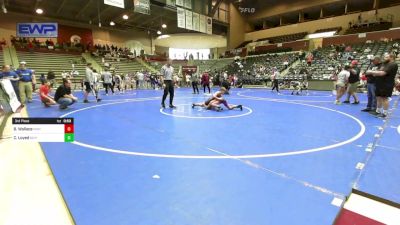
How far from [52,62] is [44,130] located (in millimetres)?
28967

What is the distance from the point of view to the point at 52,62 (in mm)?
26812

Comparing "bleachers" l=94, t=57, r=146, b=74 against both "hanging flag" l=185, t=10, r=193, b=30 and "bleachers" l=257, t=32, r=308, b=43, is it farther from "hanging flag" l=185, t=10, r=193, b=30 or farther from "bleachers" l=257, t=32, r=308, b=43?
"bleachers" l=257, t=32, r=308, b=43

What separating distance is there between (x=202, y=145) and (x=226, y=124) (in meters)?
1.94

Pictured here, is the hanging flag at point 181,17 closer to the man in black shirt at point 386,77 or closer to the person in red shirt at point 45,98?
the person in red shirt at point 45,98

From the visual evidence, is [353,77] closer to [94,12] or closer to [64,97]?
[64,97]

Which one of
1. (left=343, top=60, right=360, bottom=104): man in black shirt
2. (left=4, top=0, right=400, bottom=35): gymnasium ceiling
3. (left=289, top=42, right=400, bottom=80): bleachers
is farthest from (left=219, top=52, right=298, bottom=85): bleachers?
(left=343, top=60, right=360, bottom=104): man in black shirt

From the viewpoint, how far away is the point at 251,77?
2841 cm

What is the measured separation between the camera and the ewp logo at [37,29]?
1761 centimetres

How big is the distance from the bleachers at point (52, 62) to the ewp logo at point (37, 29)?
19.1 ft

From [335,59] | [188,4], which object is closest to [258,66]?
[335,59]

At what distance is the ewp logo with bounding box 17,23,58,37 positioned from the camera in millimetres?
17609

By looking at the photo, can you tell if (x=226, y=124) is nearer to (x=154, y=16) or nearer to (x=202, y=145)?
(x=202, y=145)

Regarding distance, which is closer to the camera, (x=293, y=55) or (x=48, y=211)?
(x=48, y=211)

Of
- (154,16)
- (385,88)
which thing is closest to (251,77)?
(154,16)
